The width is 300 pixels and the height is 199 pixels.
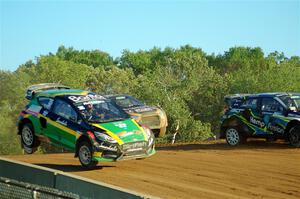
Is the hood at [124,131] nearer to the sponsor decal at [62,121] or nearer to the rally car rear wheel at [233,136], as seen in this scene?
the sponsor decal at [62,121]

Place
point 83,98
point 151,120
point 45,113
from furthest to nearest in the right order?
point 151,120
point 45,113
point 83,98

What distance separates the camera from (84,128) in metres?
14.0

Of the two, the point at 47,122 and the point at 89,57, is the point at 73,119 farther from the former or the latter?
the point at 89,57

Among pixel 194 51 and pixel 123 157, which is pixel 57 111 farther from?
pixel 194 51

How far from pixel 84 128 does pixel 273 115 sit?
288 inches

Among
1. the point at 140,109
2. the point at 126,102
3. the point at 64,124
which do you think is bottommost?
the point at 64,124

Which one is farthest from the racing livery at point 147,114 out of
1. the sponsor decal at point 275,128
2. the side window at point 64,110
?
the side window at point 64,110

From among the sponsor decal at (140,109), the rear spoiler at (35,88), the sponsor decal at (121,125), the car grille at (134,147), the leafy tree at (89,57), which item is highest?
the leafy tree at (89,57)

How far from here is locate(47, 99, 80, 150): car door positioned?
14242mm

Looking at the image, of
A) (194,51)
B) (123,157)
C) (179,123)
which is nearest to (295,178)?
(123,157)

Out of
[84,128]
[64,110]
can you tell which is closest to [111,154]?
[84,128]

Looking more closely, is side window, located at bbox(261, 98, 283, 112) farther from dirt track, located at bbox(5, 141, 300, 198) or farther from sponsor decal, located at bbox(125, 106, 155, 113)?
sponsor decal, located at bbox(125, 106, 155, 113)

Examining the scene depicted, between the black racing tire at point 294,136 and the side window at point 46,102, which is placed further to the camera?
the black racing tire at point 294,136

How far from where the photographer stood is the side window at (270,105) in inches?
725
